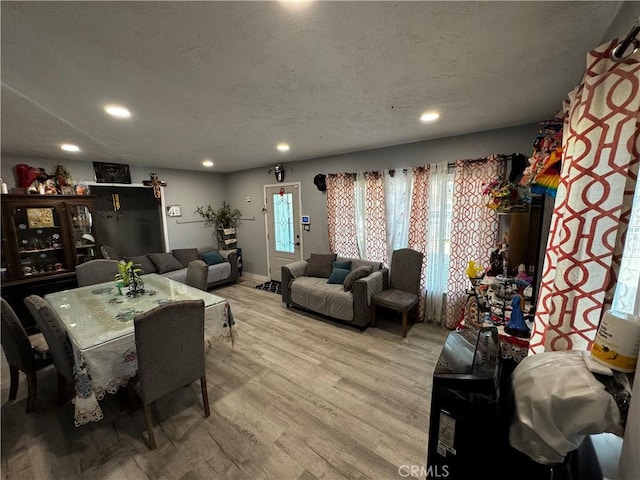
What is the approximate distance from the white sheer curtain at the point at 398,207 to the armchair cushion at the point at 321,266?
954 mm

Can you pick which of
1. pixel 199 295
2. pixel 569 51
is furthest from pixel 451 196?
pixel 199 295

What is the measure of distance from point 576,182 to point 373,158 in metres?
2.84

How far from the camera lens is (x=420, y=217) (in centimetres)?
325

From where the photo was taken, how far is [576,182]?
0.97 m

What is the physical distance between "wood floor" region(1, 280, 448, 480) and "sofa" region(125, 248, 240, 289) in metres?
2.03

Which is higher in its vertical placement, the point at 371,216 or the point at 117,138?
the point at 117,138

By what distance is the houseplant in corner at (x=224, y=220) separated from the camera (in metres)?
5.52

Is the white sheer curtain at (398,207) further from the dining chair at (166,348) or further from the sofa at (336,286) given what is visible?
the dining chair at (166,348)

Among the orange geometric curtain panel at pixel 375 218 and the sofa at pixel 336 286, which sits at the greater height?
the orange geometric curtain panel at pixel 375 218

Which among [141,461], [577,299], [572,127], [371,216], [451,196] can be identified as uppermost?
[572,127]

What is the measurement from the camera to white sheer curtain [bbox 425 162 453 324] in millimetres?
3068

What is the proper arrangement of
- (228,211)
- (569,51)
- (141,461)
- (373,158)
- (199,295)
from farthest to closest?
(228,211)
(373,158)
(199,295)
(141,461)
(569,51)

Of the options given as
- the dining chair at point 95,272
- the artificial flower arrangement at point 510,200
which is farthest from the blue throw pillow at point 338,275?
the dining chair at point 95,272

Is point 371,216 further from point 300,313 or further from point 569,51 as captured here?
point 569,51
